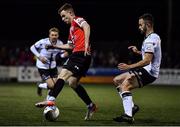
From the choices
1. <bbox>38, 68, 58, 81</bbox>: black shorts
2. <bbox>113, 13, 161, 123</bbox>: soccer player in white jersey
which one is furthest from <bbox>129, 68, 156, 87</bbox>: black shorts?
<bbox>38, 68, 58, 81</bbox>: black shorts

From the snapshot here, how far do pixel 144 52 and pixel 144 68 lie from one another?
434mm

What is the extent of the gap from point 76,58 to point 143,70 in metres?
1.36

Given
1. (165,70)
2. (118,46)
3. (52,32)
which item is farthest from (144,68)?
(118,46)

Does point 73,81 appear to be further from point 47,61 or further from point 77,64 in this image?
point 47,61

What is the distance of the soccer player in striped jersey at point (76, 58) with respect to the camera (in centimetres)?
1049

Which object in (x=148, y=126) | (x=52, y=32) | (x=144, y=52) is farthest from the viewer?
(x=52, y=32)

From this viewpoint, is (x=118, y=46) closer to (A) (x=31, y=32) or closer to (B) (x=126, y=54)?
(B) (x=126, y=54)

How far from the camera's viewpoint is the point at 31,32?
43562 millimetres

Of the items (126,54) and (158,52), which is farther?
(126,54)

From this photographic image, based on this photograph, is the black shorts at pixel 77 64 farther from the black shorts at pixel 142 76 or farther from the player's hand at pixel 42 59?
the player's hand at pixel 42 59

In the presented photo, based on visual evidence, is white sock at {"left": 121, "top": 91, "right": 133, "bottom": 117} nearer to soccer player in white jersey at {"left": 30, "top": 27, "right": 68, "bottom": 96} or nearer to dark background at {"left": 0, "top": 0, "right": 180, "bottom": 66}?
soccer player in white jersey at {"left": 30, "top": 27, "right": 68, "bottom": 96}

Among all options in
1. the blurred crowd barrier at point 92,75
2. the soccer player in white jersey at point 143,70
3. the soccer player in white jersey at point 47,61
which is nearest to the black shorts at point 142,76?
the soccer player in white jersey at point 143,70

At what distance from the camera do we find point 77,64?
34.8ft

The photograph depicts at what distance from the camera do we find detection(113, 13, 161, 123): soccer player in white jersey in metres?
A: 10.3
